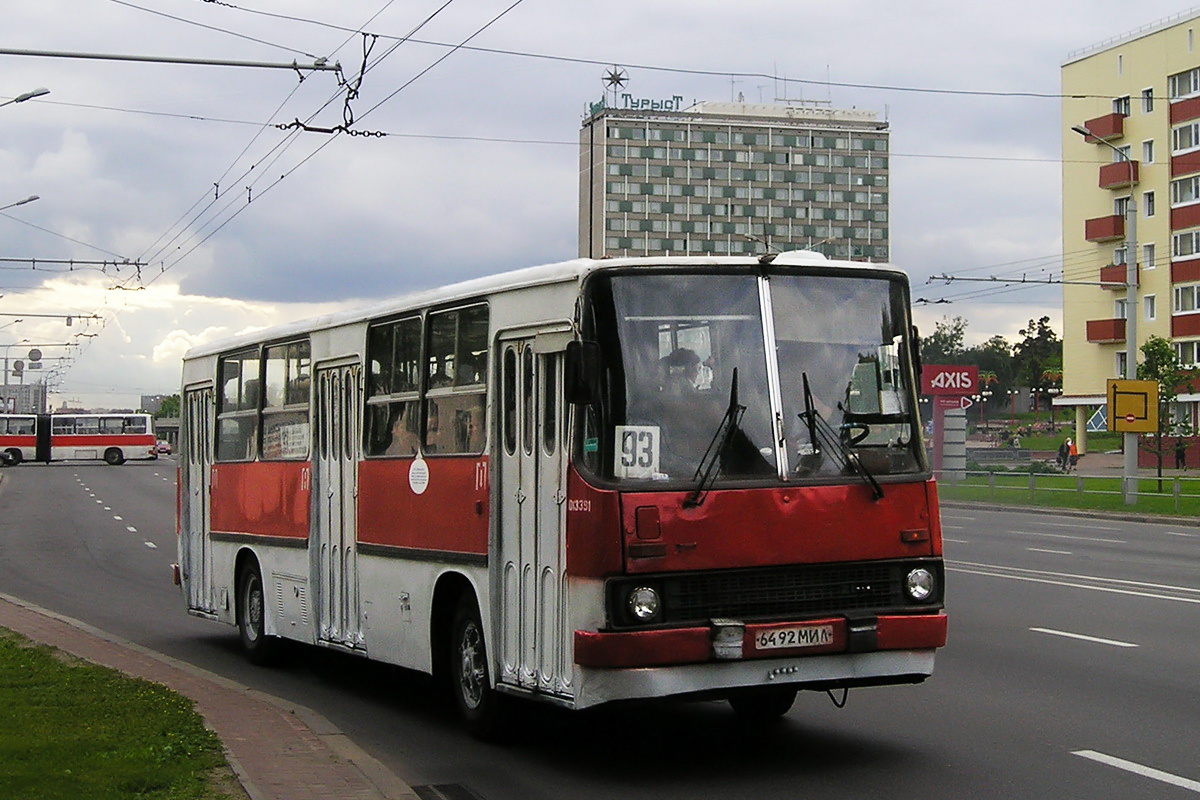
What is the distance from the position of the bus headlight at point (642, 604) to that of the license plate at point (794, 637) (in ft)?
1.82

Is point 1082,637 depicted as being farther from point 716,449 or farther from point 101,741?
point 101,741

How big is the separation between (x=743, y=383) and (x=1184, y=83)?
243ft


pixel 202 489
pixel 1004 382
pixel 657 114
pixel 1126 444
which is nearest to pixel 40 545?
pixel 202 489

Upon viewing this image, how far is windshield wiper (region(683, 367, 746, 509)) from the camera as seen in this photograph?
853cm

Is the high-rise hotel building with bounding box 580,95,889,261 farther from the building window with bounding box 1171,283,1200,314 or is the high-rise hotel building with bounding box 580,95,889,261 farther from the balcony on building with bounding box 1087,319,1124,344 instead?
the building window with bounding box 1171,283,1200,314

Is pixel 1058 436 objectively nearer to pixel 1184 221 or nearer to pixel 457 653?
pixel 1184 221

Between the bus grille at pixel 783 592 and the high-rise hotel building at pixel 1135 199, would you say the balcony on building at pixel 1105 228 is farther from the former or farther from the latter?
the bus grille at pixel 783 592

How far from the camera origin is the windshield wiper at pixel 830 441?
29.1ft

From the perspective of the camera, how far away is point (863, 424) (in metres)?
9.04

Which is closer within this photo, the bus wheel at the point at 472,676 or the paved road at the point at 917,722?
the paved road at the point at 917,722

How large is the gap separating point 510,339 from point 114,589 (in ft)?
55.1

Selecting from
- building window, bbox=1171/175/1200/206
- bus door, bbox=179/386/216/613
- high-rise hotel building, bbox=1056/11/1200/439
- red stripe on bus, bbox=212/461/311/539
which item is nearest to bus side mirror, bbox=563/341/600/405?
red stripe on bus, bbox=212/461/311/539

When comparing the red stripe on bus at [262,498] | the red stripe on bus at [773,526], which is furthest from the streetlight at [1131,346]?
the red stripe on bus at [773,526]

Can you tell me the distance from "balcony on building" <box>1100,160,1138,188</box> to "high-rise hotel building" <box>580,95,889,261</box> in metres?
52.1
